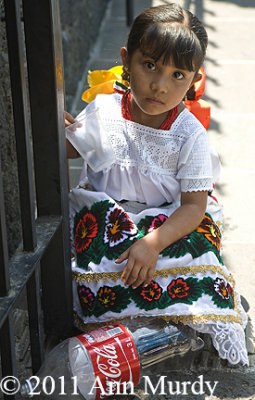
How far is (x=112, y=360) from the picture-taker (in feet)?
6.53

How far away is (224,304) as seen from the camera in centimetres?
218

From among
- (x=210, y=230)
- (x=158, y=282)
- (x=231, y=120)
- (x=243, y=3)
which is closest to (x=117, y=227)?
(x=158, y=282)

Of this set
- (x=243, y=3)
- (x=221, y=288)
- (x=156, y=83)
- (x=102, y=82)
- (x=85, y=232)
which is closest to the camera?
(x=156, y=83)

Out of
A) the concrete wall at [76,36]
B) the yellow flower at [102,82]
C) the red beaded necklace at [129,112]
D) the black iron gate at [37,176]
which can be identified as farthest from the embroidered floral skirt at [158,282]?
the concrete wall at [76,36]

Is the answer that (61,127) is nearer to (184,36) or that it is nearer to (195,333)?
(184,36)

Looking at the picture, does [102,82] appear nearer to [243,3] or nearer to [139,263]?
[139,263]

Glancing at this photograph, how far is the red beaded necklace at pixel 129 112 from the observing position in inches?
89.7

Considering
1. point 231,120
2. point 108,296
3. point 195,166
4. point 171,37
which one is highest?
point 171,37

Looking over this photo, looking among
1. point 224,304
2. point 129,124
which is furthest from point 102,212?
point 224,304

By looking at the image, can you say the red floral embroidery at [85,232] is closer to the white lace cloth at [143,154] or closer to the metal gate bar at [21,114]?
the white lace cloth at [143,154]

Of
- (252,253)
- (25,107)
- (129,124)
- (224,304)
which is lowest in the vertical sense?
(252,253)

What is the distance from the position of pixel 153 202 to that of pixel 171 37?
62cm

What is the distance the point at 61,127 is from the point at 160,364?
894 millimetres

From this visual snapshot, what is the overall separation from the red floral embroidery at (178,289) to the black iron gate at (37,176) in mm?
359
